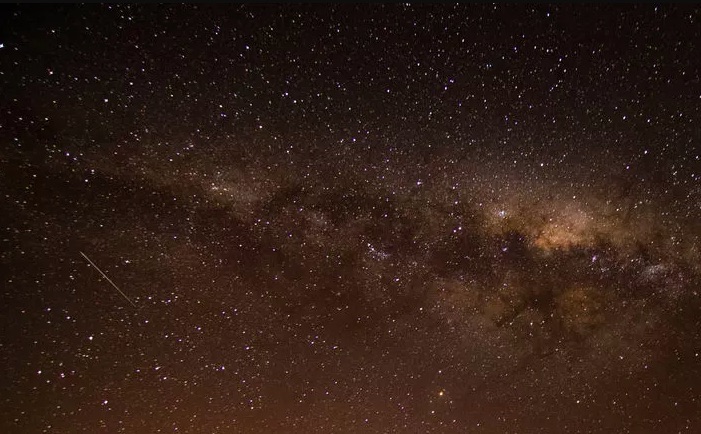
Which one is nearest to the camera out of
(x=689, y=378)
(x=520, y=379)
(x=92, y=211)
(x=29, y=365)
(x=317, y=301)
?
(x=92, y=211)

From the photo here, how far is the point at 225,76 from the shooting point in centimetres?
165

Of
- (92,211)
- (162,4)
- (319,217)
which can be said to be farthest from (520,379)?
(162,4)

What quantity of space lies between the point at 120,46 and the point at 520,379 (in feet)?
12.7

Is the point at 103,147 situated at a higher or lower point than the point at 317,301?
higher

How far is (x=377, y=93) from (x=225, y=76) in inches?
34.5

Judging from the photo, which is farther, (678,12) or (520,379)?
(520,379)

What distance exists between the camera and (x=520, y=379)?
9.05 ft

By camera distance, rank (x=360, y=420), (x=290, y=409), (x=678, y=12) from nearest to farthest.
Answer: (x=678, y=12) → (x=290, y=409) → (x=360, y=420)

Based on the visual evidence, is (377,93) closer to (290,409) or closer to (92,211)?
(92,211)

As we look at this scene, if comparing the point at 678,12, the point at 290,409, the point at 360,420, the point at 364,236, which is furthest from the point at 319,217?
the point at 678,12

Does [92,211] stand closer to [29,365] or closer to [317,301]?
[29,365]

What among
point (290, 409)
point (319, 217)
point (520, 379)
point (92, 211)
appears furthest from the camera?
point (520, 379)

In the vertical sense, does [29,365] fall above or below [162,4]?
below

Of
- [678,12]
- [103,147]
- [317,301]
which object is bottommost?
[317,301]
